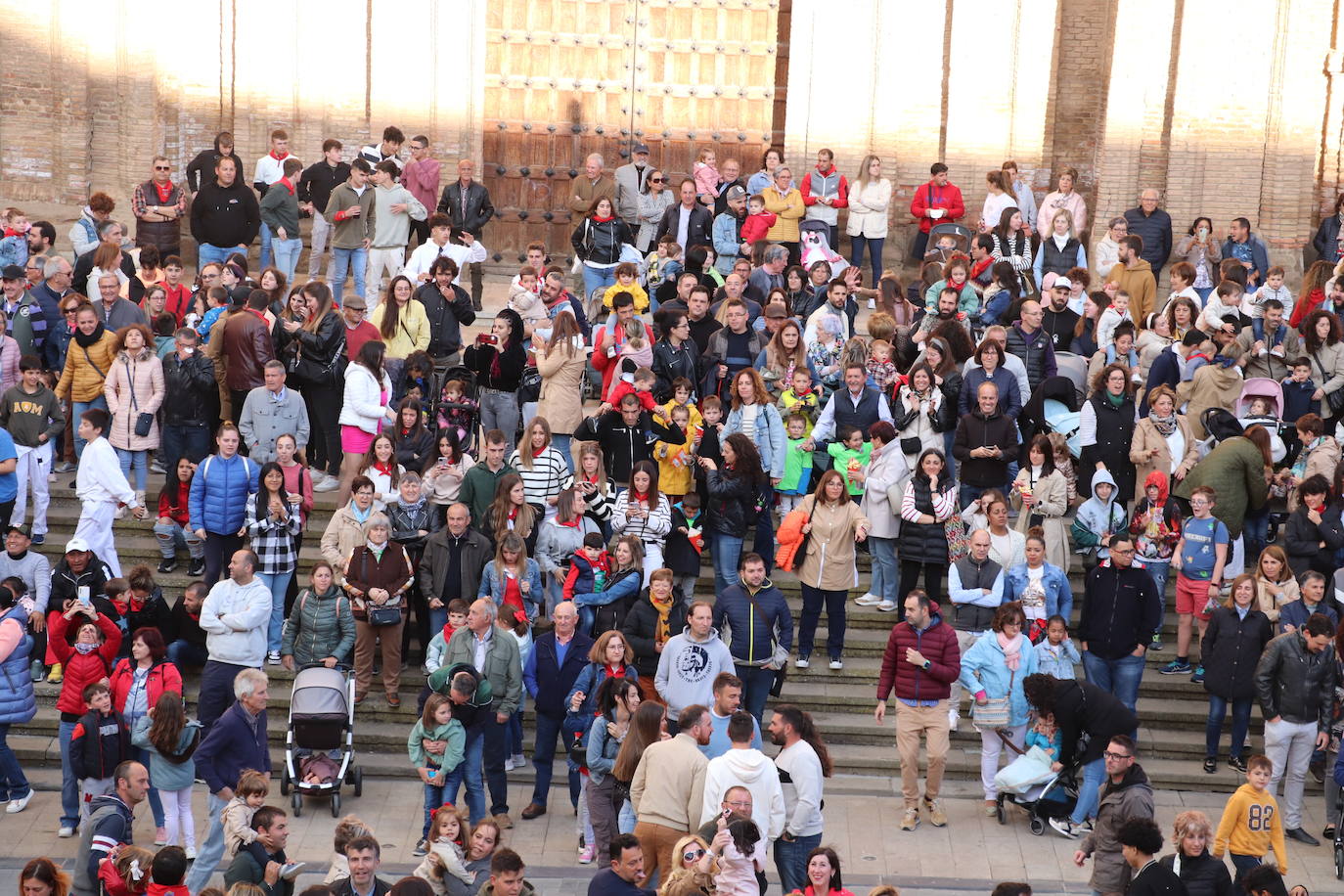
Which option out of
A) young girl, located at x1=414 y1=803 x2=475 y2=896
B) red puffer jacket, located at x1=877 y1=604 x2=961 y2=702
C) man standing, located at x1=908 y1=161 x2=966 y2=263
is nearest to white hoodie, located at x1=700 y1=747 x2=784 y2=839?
young girl, located at x1=414 y1=803 x2=475 y2=896

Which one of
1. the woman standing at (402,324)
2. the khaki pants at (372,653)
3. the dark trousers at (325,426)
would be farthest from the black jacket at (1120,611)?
the dark trousers at (325,426)

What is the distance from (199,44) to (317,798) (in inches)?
453

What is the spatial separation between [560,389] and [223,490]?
10.0ft

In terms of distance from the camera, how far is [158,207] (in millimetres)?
21406

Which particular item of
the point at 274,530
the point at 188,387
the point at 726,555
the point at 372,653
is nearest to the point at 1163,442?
the point at 726,555

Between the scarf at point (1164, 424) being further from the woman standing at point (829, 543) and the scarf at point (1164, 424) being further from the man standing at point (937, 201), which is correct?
the man standing at point (937, 201)

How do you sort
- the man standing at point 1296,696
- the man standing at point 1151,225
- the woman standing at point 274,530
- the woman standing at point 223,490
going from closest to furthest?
the man standing at point 1296,696
the woman standing at point 274,530
the woman standing at point 223,490
the man standing at point 1151,225

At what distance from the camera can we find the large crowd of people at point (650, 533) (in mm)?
13734

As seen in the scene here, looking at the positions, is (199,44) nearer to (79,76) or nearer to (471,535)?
(79,76)

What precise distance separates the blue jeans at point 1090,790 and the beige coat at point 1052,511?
2.18m

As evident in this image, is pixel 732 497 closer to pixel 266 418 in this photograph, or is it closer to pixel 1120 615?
pixel 1120 615

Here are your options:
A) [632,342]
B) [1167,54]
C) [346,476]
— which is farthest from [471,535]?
[1167,54]

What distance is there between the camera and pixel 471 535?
52.6ft

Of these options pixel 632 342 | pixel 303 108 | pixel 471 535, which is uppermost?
pixel 303 108
